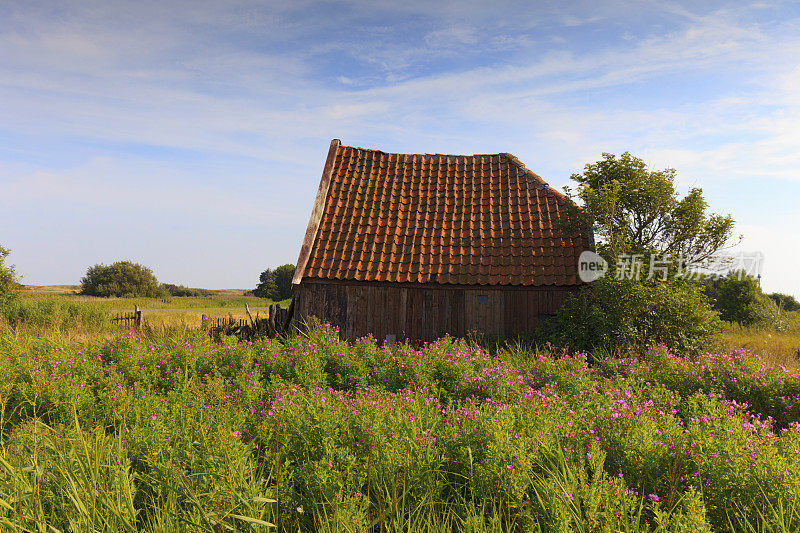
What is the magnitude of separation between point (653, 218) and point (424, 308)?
6.17m

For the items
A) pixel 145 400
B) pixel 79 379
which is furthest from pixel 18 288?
pixel 145 400

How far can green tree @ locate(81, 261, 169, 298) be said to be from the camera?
46.7 m

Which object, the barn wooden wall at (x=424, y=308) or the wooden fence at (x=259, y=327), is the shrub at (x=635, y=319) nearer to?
the barn wooden wall at (x=424, y=308)

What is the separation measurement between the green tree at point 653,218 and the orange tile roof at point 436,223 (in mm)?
837

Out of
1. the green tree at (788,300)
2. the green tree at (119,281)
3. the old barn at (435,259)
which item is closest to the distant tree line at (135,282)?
the green tree at (119,281)

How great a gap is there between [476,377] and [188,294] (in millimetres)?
53697

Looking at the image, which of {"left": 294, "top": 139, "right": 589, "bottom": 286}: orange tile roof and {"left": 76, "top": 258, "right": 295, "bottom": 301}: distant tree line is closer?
{"left": 294, "top": 139, "right": 589, "bottom": 286}: orange tile roof

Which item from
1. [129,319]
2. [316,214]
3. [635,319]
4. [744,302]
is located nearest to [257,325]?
[316,214]

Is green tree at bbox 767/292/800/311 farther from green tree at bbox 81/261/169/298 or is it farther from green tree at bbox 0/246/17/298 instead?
green tree at bbox 81/261/169/298

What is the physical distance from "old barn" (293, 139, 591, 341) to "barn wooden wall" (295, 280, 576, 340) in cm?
2

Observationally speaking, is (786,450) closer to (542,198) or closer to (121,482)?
(121,482)

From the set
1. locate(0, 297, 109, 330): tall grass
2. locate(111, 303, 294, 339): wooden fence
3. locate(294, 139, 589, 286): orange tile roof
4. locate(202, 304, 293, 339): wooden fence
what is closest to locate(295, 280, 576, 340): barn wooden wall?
locate(294, 139, 589, 286): orange tile roof

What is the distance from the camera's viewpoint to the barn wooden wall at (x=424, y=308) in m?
11.5

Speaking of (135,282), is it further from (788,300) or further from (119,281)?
(788,300)
